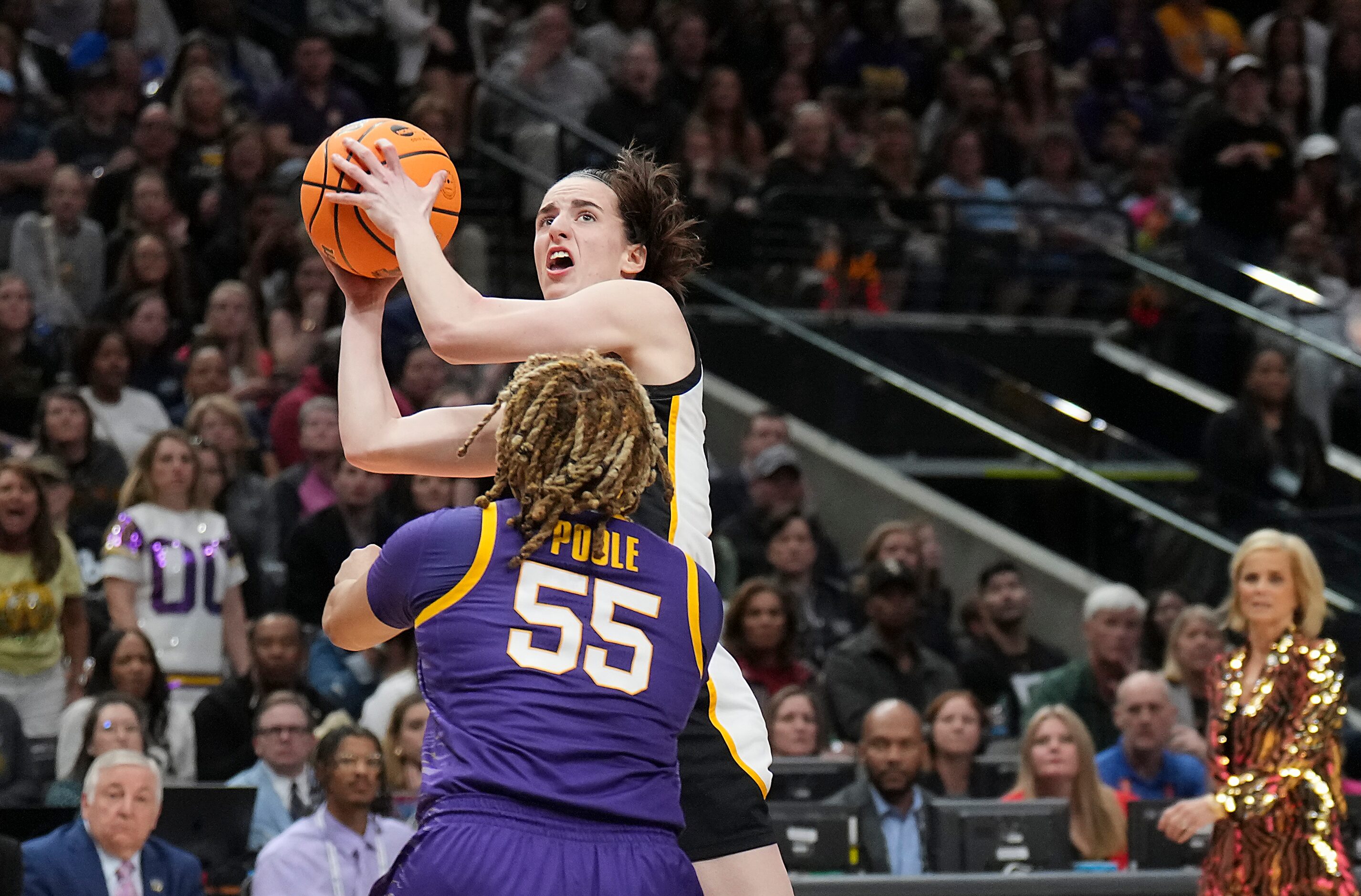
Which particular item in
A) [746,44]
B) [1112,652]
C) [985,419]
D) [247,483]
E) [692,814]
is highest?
[746,44]

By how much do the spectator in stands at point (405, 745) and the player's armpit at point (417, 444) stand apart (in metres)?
4.10

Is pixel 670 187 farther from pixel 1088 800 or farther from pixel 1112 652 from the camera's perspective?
pixel 1112 652

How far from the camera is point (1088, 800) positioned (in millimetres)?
8031

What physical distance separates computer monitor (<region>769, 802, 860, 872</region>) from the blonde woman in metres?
0.98

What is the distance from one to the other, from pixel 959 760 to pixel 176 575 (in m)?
3.38

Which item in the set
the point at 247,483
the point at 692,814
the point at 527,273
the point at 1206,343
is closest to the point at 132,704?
the point at 247,483

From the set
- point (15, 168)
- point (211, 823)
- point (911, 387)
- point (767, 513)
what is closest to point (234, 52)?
point (15, 168)

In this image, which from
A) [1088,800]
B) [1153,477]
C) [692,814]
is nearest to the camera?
[692,814]

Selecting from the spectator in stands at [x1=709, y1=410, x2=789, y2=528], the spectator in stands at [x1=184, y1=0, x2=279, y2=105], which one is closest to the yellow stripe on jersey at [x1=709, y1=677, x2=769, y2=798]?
the spectator in stands at [x1=709, y1=410, x2=789, y2=528]

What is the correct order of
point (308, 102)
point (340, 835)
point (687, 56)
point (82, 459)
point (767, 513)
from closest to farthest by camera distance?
point (340, 835) → point (82, 459) → point (767, 513) → point (308, 102) → point (687, 56)

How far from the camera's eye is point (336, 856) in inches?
280

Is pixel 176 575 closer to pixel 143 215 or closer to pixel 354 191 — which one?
pixel 143 215

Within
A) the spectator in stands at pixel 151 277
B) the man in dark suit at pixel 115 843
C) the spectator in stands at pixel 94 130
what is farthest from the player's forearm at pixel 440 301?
the spectator in stands at pixel 94 130

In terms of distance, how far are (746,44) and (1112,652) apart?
646cm
